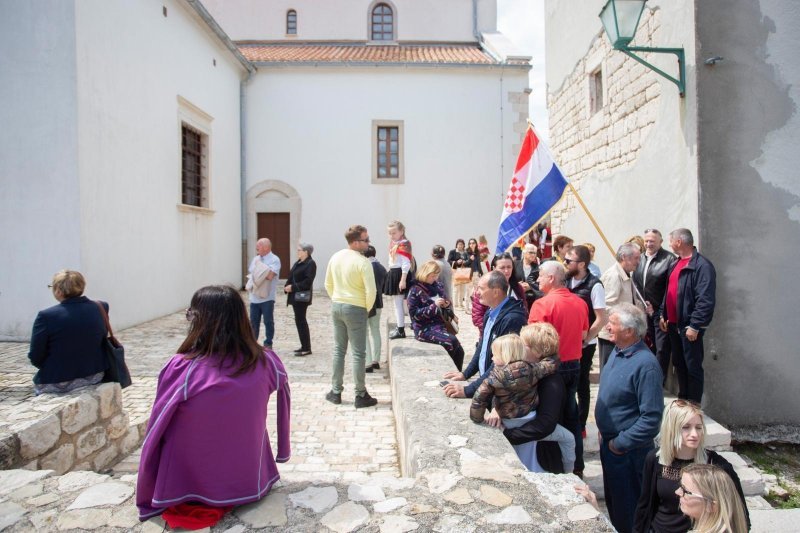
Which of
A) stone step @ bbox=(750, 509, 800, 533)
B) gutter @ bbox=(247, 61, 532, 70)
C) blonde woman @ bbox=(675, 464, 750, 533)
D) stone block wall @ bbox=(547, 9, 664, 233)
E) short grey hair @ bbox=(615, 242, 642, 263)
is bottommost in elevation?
stone step @ bbox=(750, 509, 800, 533)

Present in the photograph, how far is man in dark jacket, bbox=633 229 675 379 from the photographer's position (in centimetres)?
538

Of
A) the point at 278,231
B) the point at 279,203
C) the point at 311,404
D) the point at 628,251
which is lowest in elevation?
the point at 311,404

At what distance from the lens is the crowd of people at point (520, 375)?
86.3 inches

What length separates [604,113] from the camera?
7.70 meters

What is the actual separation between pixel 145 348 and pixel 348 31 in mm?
15454

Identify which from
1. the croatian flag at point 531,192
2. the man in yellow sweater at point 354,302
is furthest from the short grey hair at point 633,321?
the croatian flag at point 531,192

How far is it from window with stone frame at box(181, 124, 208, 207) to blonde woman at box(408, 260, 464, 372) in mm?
8628

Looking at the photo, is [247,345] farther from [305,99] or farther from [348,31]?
[348,31]

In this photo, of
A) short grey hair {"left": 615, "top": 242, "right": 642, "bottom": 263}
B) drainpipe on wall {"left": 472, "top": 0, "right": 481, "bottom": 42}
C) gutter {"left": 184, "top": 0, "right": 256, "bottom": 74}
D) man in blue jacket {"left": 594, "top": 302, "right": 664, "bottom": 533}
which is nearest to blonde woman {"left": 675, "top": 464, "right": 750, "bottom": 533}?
man in blue jacket {"left": 594, "top": 302, "right": 664, "bottom": 533}

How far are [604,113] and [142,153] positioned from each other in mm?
7894

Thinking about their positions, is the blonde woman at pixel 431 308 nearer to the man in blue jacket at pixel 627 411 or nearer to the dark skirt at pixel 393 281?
the dark skirt at pixel 393 281

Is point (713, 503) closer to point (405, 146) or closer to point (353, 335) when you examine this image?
point (353, 335)

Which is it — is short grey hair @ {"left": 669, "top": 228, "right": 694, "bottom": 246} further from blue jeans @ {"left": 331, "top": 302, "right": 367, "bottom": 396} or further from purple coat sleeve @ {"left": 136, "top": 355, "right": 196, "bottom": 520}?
purple coat sleeve @ {"left": 136, "top": 355, "right": 196, "bottom": 520}

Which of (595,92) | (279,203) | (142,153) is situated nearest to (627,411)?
(595,92)
